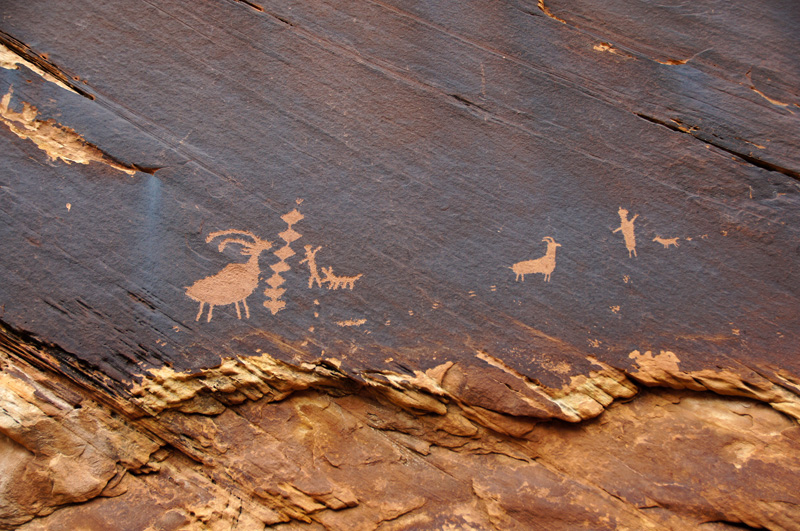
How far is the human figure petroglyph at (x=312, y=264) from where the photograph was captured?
291cm

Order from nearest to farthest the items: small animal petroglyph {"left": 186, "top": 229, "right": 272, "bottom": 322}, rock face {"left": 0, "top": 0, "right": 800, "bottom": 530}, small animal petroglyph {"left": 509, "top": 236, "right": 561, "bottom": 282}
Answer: rock face {"left": 0, "top": 0, "right": 800, "bottom": 530} → small animal petroglyph {"left": 186, "top": 229, "right": 272, "bottom": 322} → small animal petroglyph {"left": 509, "top": 236, "right": 561, "bottom": 282}

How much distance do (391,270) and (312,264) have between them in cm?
49

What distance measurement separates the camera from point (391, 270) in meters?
2.95

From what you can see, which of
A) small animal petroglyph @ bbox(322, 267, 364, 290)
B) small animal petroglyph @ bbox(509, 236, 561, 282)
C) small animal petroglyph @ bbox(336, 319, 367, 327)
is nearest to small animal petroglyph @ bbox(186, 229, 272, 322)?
small animal petroglyph @ bbox(322, 267, 364, 290)

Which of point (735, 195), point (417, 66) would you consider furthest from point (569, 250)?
point (417, 66)

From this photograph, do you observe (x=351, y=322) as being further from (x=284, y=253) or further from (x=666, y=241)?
(x=666, y=241)

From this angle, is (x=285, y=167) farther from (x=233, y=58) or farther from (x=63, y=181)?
(x=63, y=181)

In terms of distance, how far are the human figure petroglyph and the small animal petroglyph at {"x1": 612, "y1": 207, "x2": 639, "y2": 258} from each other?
6.28 ft

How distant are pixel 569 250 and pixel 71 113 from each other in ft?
10.9

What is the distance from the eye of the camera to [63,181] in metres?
2.96

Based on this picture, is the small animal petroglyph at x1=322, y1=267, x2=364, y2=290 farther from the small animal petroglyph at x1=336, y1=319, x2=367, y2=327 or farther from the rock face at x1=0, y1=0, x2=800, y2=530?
the small animal petroglyph at x1=336, y1=319, x2=367, y2=327

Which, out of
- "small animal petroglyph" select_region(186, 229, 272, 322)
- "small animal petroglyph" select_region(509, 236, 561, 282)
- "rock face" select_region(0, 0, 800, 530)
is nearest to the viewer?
"rock face" select_region(0, 0, 800, 530)

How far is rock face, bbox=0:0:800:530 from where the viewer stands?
8.94ft

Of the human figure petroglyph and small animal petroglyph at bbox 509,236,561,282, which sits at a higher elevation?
small animal petroglyph at bbox 509,236,561,282
